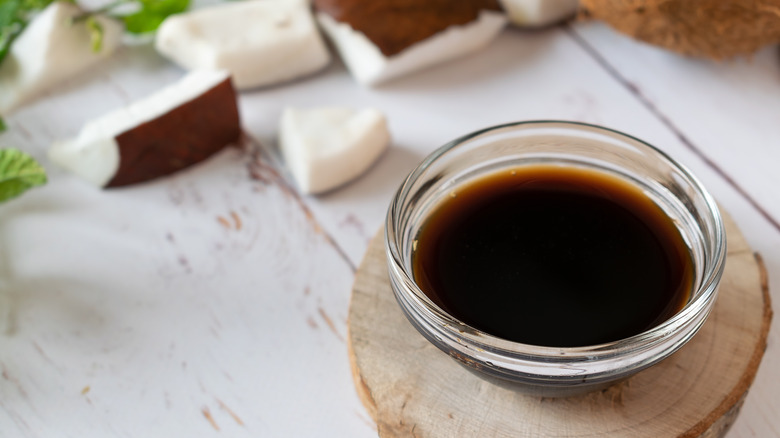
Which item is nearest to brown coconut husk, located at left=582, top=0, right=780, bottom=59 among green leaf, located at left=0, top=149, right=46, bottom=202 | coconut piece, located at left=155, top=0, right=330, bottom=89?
coconut piece, located at left=155, top=0, right=330, bottom=89

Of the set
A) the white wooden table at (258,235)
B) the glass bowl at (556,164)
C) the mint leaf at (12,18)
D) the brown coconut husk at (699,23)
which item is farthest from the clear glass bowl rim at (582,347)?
the mint leaf at (12,18)

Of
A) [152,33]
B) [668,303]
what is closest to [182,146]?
[152,33]

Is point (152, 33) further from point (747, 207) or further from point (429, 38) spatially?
point (747, 207)

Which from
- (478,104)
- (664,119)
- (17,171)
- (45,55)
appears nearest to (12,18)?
(45,55)

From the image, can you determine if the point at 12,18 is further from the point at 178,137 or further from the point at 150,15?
the point at 178,137

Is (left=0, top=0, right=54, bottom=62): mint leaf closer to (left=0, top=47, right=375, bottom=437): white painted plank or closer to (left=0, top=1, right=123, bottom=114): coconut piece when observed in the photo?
(left=0, top=1, right=123, bottom=114): coconut piece

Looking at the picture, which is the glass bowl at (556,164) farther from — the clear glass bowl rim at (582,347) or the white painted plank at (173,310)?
the white painted plank at (173,310)

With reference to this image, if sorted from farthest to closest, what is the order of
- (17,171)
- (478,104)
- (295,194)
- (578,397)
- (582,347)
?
(478,104) < (295,194) < (17,171) < (578,397) < (582,347)
